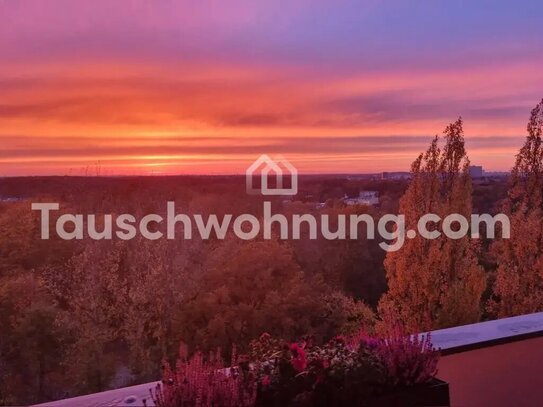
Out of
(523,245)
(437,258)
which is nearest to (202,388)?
(437,258)

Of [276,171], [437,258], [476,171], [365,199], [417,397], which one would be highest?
[476,171]

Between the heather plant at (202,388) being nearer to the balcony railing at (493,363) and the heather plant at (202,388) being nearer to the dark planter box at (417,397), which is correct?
the dark planter box at (417,397)

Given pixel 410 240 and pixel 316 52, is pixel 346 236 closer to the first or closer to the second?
pixel 410 240

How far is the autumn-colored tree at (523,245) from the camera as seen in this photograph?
9312mm

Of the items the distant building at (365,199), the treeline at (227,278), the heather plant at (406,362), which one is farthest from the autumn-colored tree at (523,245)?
the heather plant at (406,362)

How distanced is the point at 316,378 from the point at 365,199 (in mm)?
7018

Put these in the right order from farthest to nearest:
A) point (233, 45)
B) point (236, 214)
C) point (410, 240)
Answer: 1. point (236, 214)
2. point (410, 240)
3. point (233, 45)

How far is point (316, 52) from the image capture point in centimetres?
497

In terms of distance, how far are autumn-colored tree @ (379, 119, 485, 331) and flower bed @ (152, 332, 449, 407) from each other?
24.0 feet

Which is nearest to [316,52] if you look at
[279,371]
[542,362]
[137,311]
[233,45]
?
[233,45]

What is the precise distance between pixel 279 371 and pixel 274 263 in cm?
940

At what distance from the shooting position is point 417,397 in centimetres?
211

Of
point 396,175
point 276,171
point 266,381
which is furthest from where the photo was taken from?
point 396,175

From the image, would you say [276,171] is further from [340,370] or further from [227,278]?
[340,370]
